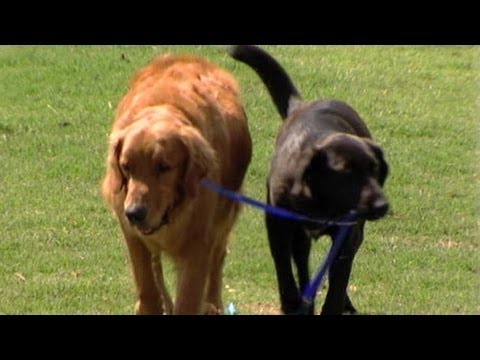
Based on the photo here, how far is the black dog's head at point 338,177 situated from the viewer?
23.4 ft

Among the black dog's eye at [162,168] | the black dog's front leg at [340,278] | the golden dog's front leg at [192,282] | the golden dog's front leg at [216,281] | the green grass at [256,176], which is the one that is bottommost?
the green grass at [256,176]

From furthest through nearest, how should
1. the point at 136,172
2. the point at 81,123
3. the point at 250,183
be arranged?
the point at 81,123, the point at 250,183, the point at 136,172

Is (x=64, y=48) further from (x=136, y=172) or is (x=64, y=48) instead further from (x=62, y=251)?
(x=136, y=172)

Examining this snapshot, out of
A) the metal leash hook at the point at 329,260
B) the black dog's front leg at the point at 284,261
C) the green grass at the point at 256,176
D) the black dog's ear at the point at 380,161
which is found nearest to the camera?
the metal leash hook at the point at 329,260

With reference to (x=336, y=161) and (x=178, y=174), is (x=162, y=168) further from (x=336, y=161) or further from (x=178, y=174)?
(x=336, y=161)

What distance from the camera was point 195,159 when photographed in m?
6.70

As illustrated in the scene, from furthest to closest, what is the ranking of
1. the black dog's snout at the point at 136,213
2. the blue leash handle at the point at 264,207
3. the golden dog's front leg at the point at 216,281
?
the golden dog's front leg at the point at 216,281
the blue leash handle at the point at 264,207
the black dog's snout at the point at 136,213

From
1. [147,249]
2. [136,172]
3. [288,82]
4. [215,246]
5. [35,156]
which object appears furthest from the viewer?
[35,156]

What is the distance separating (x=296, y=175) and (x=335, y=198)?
304 millimetres

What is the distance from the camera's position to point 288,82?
29.2 feet

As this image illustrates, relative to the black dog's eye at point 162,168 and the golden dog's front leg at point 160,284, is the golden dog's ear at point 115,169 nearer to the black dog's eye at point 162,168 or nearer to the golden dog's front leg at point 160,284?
the black dog's eye at point 162,168

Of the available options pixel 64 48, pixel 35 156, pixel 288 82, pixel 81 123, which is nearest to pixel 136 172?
pixel 288 82

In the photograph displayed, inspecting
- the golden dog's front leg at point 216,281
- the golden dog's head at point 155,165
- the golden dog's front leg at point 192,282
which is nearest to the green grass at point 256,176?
the golden dog's front leg at point 216,281

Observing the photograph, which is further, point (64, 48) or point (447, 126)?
point (64, 48)
